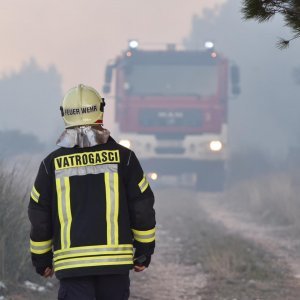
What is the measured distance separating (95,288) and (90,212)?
0.33 m

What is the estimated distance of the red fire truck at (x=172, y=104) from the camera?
1823 cm

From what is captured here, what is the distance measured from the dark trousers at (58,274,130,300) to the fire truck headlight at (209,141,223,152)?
1471 centimetres

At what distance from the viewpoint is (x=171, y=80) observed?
18281 mm

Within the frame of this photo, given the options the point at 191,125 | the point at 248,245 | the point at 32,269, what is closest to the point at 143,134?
the point at 191,125

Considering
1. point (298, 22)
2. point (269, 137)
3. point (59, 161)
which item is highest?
point (298, 22)

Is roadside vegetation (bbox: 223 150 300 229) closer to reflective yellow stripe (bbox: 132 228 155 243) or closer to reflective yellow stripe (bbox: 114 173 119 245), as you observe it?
reflective yellow stripe (bbox: 132 228 155 243)

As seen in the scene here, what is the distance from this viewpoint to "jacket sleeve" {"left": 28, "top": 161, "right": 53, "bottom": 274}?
4074mm

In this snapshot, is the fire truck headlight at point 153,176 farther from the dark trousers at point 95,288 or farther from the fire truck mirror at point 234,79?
the dark trousers at point 95,288

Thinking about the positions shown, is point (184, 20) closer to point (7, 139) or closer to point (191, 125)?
point (7, 139)

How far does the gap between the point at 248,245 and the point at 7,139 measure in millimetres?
22661

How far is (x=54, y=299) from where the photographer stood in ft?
22.4

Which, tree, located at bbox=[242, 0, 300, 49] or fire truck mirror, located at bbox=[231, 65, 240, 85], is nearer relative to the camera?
tree, located at bbox=[242, 0, 300, 49]

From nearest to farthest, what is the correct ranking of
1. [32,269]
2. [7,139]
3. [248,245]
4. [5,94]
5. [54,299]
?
1. [54,299]
2. [32,269]
3. [248,245]
4. [7,139]
5. [5,94]

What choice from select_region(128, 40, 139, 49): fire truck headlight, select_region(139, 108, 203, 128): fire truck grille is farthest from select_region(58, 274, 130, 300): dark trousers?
select_region(139, 108, 203, 128): fire truck grille
